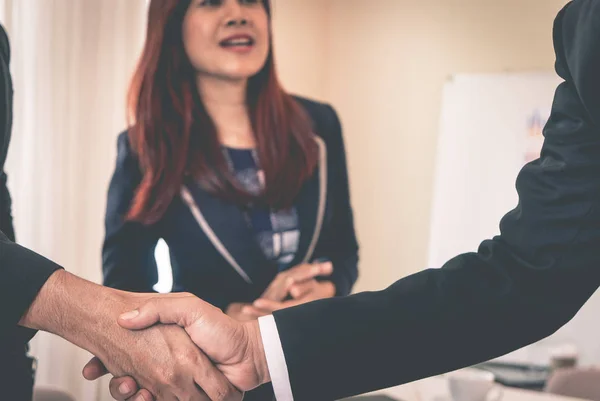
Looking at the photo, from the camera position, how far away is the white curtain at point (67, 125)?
5.65 ft

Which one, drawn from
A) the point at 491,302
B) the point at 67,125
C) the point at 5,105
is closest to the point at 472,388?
the point at 491,302

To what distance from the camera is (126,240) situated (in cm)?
155

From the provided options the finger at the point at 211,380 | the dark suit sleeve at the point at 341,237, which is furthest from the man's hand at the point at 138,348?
the dark suit sleeve at the point at 341,237

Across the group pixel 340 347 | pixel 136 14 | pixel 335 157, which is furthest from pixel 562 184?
pixel 136 14

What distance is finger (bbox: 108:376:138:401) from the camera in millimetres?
1068

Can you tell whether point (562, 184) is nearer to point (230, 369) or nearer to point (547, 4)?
point (230, 369)

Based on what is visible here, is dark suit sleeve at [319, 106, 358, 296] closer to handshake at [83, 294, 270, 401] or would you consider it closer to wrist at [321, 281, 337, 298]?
wrist at [321, 281, 337, 298]

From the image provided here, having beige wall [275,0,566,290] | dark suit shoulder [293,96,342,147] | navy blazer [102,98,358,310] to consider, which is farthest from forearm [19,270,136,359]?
beige wall [275,0,566,290]

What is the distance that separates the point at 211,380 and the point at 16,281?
1.04 feet

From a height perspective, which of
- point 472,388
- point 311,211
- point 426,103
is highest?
point 426,103

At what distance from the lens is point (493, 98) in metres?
2.64

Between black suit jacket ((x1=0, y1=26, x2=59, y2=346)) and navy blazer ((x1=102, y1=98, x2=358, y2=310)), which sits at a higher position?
black suit jacket ((x1=0, y1=26, x2=59, y2=346))

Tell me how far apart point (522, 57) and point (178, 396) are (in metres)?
1.96

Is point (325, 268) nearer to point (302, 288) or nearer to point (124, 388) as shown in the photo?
point (302, 288)
